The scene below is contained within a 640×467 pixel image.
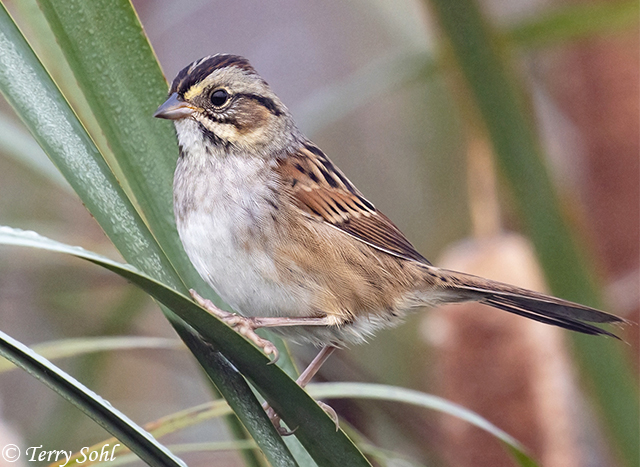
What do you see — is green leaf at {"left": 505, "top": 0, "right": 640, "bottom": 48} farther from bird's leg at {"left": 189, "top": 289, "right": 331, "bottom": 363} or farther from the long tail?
bird's leg at {"left": 189, "top": 289, "right": 331, "bottom": 363}

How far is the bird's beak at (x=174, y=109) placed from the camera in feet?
4.22

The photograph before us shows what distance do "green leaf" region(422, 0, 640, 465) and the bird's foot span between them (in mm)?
590

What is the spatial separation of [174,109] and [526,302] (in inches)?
33.8

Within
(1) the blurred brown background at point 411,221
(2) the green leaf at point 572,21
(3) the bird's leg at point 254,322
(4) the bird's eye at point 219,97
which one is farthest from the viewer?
(1) the blurred brown background at point 411,221

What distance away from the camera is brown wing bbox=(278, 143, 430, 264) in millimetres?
1687

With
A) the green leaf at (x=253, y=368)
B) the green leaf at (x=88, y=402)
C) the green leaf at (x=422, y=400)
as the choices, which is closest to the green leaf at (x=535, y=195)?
the green leaf at (x=422, y=400)

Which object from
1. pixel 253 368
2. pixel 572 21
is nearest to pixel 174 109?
pixel 253 368

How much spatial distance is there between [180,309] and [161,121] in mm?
600

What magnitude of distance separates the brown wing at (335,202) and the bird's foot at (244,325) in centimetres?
40

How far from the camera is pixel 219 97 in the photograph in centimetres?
167

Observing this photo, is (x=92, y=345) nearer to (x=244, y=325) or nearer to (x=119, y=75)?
(x=244, y=325)

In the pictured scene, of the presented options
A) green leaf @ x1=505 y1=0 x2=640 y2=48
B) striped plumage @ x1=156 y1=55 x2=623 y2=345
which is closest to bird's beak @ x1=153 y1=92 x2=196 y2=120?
striped plumage @ x1=156 y1=55 x2=623 y2=345

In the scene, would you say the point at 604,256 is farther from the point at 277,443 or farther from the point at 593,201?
the point at 277,443

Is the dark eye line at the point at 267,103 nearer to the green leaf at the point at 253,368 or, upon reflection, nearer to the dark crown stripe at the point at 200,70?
the dark crown stripe at the point at 200,70
